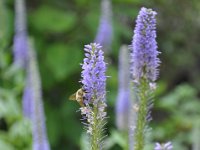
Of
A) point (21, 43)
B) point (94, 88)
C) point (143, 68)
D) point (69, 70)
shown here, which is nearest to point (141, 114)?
point (143, 68)

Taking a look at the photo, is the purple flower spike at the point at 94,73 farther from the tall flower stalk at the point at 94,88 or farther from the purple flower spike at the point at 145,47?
the purple flower spike at the point at 145,47

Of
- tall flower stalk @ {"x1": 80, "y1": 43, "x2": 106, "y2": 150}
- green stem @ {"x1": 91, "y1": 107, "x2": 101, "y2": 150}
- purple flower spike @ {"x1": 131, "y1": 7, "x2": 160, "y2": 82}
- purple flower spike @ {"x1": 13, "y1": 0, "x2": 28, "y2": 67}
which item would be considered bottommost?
green stem @ {"x1": 91, "y1": 107, "x2": 101, "y2": 150}

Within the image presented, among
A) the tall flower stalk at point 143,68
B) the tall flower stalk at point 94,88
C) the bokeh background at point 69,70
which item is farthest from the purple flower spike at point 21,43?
the tall flower stalk at point 94,88

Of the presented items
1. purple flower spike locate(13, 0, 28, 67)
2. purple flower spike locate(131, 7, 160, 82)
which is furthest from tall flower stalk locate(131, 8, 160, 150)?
purple flower spike locate(13, 0, 28, 67)

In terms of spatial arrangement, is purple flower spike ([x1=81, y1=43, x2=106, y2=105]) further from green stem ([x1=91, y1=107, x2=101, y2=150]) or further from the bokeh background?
the bokeh background

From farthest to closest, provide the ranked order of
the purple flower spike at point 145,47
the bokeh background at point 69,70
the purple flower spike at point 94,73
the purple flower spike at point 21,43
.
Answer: the bokeh background at point 69,70 < the purple flower spike at point 21,43 < the purple flower spike at point 145,47 < the purple flower spike at point 94,73

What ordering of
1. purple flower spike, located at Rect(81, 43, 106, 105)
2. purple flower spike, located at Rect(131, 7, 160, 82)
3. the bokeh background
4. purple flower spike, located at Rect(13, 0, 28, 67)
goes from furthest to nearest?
1. the bokeh background
2. purple flower spike, located at Rect(13, 0, 28, 67)
3. purple flower spike, located at Rect(131, 7, 160, 82)
4. purple flower spike, located at Rect(81, 43, 106, 105)

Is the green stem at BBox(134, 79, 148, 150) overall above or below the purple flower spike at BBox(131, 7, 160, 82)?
below
